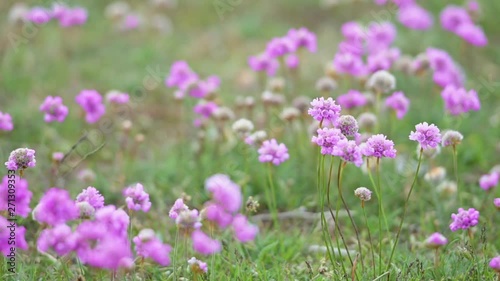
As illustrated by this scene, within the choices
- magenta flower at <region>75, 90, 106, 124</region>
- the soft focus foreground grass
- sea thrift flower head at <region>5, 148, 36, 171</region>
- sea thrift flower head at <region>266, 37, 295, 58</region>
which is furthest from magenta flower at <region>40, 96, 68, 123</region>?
sea thrift flower head at <region>266, 37, 295, 58</region>

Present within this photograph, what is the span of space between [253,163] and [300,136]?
33cm

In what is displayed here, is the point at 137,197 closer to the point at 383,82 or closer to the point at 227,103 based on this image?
the point at 383,82

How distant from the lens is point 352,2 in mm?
5008

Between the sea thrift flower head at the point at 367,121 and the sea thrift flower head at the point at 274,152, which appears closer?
the sea thrift flower head at the point at 274,152

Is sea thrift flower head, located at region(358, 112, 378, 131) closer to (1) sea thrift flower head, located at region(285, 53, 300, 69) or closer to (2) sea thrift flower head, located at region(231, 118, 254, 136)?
(1) sea thrift flower head, located at region(285, 53, 300, 69)

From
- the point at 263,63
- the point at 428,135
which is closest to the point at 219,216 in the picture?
the point at 428,135

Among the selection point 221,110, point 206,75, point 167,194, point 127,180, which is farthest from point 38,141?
point 206,75

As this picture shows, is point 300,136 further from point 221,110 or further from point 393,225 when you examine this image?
point 393,225

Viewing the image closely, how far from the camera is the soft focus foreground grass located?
2545mm

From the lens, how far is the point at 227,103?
4195mm

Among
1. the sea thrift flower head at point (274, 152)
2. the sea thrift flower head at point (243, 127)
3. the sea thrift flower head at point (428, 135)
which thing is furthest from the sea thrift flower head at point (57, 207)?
the sea thrift flower head at point (243, 127)

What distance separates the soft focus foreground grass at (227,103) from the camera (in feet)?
8.35

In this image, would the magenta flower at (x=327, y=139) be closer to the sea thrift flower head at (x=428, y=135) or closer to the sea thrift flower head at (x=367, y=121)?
the sea thrift flower head at (x=428, y=135)

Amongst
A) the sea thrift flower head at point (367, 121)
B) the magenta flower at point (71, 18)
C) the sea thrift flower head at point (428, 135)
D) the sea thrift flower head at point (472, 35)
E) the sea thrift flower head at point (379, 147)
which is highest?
the magenta flower at point (71, 18)
